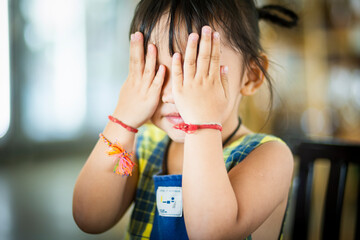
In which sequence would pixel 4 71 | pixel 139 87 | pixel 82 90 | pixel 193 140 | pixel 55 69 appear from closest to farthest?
pixel 193 140 < pixel 139 87 < pixel 4 71 < pixel 55 69 < pixel 82 90

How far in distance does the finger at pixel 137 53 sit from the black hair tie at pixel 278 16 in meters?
0.38

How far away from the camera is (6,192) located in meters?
2.42

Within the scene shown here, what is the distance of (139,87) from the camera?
683mm

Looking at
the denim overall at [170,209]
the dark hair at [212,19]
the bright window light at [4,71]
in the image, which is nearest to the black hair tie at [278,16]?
the dark hair at [212,19]

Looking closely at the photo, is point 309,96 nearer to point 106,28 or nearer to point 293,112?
point 293,112

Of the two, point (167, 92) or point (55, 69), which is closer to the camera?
point (167, 92)

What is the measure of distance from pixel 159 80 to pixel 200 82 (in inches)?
3.3

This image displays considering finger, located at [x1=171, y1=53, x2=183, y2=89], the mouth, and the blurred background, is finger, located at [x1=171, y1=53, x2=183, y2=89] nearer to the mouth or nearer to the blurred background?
the mouth

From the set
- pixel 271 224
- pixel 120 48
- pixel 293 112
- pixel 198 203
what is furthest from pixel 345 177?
pixel 120 48

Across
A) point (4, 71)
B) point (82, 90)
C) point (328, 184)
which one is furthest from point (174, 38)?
point (82, 90)

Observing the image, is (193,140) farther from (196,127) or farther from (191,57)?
(191,57)

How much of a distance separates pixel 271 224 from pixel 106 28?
413 cm

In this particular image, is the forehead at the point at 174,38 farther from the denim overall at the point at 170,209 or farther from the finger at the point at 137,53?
the denim overall at the point at 170,209

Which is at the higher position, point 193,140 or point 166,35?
point 166,35
